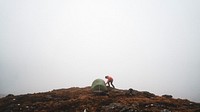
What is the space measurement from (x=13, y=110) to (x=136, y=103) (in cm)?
1356

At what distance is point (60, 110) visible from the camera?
1967 centimetres

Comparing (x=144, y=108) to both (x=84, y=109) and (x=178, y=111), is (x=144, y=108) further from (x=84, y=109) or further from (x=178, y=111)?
(x=84, y=109)

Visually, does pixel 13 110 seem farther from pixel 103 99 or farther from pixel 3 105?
pixel 103 99

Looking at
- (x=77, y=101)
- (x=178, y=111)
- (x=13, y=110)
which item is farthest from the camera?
(x=77, y=101)

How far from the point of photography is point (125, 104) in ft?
68.4

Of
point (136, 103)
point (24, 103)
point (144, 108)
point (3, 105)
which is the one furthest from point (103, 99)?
point (3, 105)

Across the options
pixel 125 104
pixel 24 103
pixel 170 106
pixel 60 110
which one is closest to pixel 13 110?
pixel 24 103

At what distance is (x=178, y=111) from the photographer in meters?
18.8

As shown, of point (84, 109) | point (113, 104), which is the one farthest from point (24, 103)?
point (113, 104)

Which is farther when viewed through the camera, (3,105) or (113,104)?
(3,105)

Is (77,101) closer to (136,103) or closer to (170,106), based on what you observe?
(136,103)

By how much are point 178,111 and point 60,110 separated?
38.9ft

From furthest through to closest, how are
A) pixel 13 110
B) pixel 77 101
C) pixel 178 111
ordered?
pixel 77 101, pixel 13 110, pixel 178 111

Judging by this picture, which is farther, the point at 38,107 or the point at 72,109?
the point at 38,107
